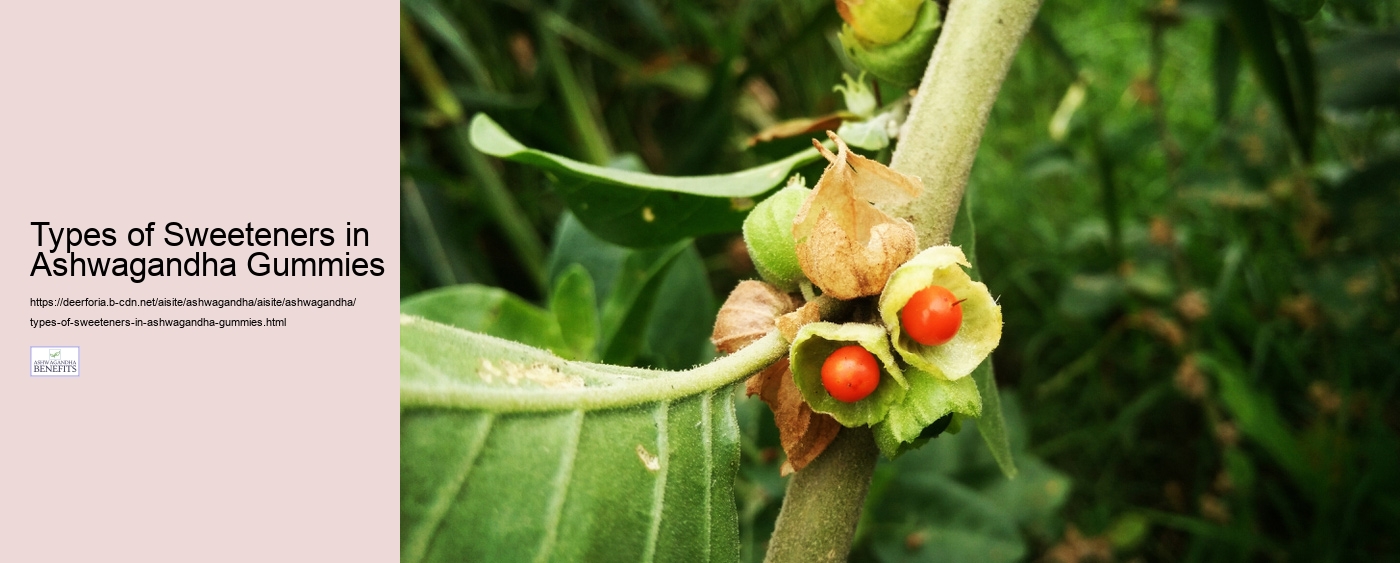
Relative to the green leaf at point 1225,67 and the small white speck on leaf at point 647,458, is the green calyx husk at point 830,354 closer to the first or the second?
the small white speck on leaf at point 647,458

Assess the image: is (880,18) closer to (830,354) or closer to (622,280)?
(830,354)

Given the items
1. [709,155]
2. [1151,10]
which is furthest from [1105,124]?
[709,155]

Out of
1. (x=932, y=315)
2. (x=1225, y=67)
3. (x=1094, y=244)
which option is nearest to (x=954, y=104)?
(x=932, y=315)

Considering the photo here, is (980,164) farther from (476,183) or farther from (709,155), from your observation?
(476,183)

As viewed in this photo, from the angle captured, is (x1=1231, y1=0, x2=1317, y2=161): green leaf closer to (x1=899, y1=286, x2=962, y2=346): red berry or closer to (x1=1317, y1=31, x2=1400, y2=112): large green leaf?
(x1=1317, y1=31, x2=1400, y2=112): large green leaf

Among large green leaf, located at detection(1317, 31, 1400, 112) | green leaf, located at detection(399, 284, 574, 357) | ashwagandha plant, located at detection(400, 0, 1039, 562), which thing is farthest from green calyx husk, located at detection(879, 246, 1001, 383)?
large green leaf, located at detection(1317, 31, 1400, 112)

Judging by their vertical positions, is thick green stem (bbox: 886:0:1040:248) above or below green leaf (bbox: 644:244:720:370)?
above
